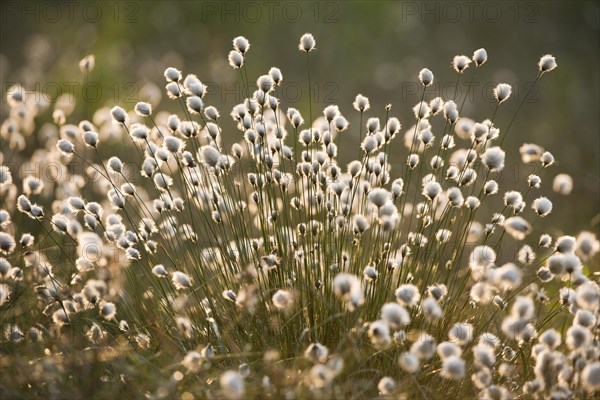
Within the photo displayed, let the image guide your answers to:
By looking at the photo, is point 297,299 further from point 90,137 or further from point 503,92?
point 503,92

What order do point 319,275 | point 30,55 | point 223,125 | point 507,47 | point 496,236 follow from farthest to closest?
point 507,47 → point 30,55 → point 223,125 → point 496,236 → point 319,275

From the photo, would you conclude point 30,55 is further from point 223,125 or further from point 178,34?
point 223,125

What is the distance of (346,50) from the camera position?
1040 centimetres

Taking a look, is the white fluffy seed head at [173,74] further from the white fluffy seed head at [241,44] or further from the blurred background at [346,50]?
the blurred background at [346,50]

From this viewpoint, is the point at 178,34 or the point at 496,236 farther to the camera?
the point at 178,34

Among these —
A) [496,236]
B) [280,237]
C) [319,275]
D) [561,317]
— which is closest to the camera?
[319,275]

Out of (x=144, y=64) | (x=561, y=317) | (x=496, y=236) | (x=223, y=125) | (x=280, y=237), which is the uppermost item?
(x=144, y=64)

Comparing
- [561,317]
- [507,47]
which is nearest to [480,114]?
[507,47]

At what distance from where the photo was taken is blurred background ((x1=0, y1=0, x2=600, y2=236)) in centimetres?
812

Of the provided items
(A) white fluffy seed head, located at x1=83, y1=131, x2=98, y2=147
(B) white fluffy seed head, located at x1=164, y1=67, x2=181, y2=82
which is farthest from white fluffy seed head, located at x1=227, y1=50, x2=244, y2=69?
(A) white fluffy seed head, located at x1=83, y1=131, x2=98, y2=147

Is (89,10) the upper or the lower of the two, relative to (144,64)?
upper

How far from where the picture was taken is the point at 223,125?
7527mm

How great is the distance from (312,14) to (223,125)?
198 inches

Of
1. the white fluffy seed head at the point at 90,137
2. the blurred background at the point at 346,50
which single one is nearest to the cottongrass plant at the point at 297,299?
the white fluffy seed head at the point at 90,137
